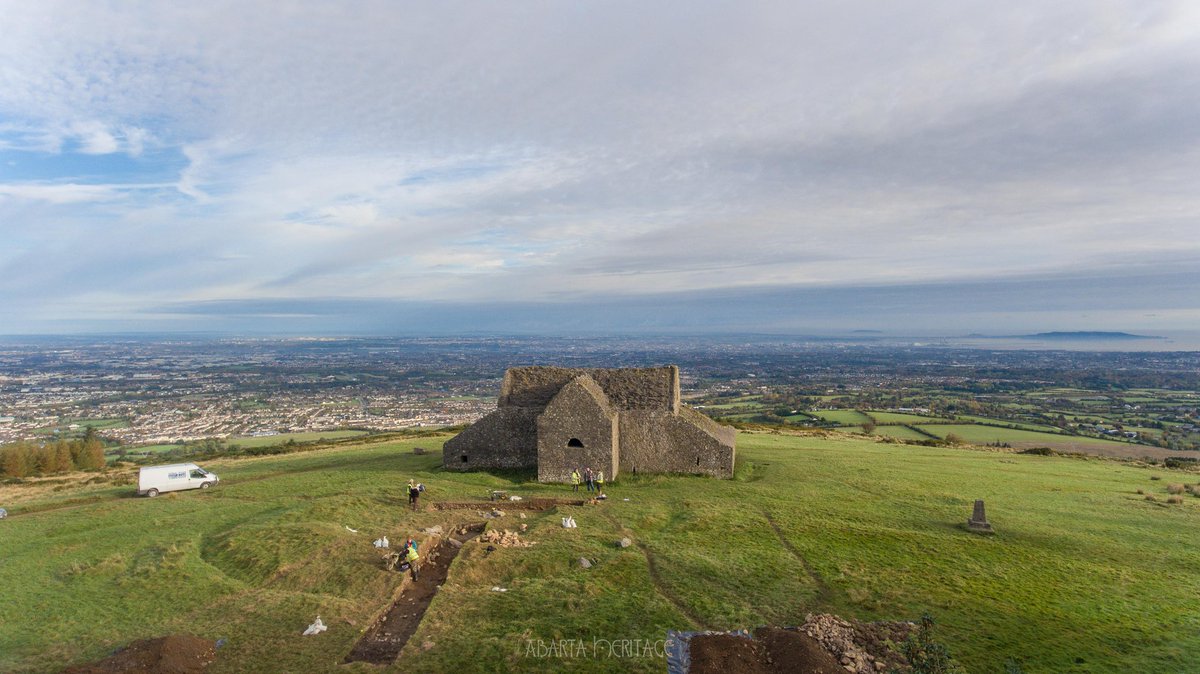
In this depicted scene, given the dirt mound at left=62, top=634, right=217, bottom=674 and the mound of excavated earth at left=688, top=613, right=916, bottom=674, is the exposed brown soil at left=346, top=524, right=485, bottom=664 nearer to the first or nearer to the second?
the dirt mound at left=62, top=634, right=217, bottom=674

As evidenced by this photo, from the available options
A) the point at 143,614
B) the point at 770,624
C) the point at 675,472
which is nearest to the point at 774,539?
the point at 770,624

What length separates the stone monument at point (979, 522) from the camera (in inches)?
764

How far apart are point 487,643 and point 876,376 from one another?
154759 millimetres

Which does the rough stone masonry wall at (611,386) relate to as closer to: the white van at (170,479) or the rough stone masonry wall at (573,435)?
the rough stone masonry wall at (573,435)

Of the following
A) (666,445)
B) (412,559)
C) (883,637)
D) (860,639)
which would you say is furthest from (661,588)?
(666,445)

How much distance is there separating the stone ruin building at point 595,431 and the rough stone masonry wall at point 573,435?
0.05 meters

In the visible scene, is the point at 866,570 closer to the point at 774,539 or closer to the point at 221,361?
the point at 774,539

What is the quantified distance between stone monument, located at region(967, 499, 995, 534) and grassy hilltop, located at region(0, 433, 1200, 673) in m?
0.53

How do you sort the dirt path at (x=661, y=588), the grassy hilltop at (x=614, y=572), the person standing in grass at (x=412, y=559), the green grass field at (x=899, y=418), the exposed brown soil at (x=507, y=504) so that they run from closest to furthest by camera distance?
1. the grassy hilltop at (x=614, y=572)
2. the dirt path at (x=661, y=588)
3. the person standing in grass at (x=412, y=559)
4. the exposed brown soil at (x=507, y=504)
5. the green grass field at (x=899, y=418)

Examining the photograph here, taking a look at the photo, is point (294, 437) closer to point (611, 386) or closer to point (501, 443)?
point (501, 443)

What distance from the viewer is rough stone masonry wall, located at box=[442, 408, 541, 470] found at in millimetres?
29281

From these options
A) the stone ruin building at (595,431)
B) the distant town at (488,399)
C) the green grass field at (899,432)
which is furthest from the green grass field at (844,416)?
Answer: the stone ruin building at (595,431)

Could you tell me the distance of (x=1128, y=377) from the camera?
134125 millimetres

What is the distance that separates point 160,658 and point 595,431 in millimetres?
18512
